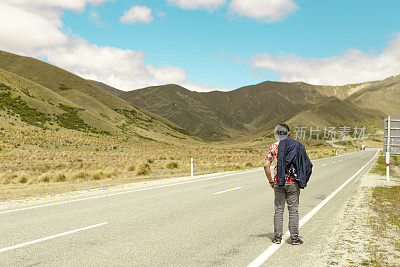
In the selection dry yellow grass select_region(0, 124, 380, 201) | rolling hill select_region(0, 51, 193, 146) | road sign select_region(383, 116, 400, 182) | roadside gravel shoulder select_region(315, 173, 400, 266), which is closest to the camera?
roadside gravel shoulder select_region(315, 173, 400, 266)

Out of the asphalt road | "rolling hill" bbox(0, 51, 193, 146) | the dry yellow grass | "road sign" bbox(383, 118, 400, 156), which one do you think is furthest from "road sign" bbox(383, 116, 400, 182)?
"rolling hill" bbox(0, 51, 193, 146)

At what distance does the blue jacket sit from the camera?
5562mm

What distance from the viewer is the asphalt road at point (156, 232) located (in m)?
4.87

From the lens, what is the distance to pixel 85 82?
125000mm

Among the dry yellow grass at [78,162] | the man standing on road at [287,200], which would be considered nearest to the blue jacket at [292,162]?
the man standing on road at [287,200]

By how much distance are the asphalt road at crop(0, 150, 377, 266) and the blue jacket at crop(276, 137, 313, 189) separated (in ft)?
3.85

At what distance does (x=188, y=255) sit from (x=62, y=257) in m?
1.90

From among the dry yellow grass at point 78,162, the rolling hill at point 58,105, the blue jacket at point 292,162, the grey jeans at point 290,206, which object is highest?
the rolling hill at point 58,105

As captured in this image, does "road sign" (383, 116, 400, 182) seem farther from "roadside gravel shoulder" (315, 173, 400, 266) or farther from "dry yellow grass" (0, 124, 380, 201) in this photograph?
"dry yellow grass" (0, 124, 380, 201)

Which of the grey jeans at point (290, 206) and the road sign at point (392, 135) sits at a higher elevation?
the road sign at point (392, 135)

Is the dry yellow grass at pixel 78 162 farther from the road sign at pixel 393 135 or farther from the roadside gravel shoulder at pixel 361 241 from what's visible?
the road sign at pixel 393 135

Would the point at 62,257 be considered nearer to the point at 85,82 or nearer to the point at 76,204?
the point at 76,204

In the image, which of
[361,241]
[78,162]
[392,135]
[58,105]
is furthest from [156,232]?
[58,105]

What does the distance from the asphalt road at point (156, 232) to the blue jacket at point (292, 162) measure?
1175 mm
